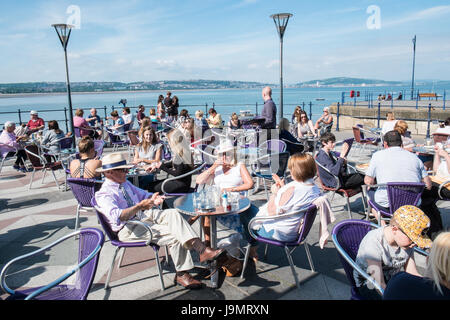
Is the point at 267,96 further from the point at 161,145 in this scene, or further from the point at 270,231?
the point at 270,231

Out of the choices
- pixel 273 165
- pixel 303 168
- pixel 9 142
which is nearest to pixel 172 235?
pixel 303 168

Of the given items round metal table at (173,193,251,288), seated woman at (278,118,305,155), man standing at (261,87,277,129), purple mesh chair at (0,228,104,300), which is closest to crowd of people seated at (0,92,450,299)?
round metal table at (173,193,251,288)

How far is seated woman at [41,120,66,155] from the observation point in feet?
23.6

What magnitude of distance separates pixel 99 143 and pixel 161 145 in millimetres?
1719

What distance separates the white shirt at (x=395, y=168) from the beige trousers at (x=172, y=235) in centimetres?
206

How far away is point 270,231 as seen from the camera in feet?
9.99

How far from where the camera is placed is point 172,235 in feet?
9.82

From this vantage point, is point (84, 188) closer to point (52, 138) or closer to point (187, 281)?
point (187, 281)

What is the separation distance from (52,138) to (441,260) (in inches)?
300

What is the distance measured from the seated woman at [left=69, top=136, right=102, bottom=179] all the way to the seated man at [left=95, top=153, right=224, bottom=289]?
1.33 metres

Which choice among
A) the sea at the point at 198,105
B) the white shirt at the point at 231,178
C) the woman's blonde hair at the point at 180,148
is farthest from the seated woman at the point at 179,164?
the sea at the point at 198,105

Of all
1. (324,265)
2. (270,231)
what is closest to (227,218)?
(270,231)

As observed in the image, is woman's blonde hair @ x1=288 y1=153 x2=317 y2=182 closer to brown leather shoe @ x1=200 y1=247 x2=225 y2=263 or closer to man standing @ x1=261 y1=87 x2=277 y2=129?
brown leather shoe @ x1=200 y1=247 x2=225 y2=263
